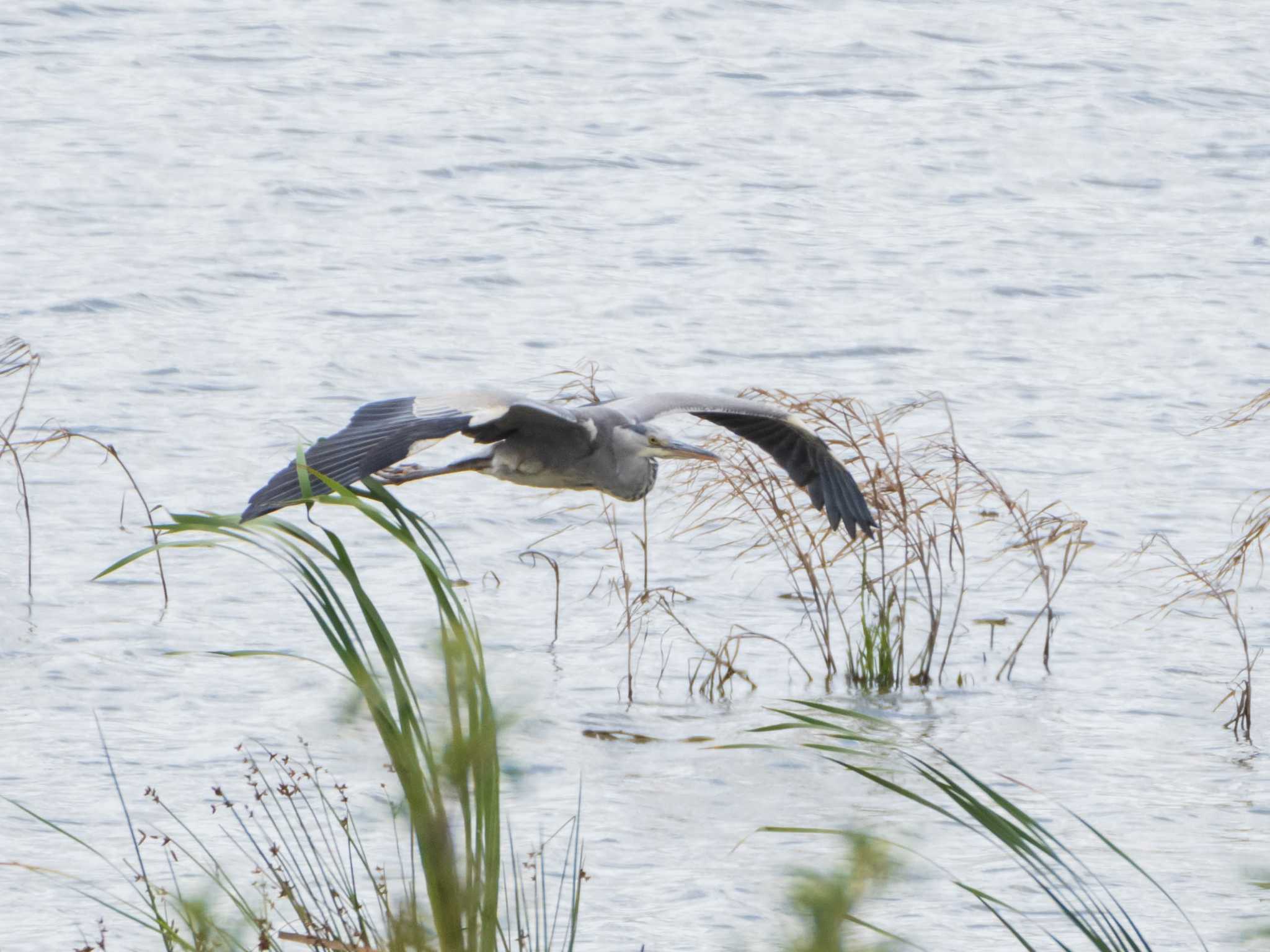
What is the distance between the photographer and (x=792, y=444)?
6.92 metres

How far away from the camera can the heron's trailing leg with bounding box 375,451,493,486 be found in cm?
565

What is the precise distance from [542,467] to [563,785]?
1622mm

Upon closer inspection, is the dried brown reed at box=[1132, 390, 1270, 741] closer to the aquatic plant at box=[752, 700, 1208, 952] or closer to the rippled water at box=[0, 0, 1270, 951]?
the rippled water at box=[0, 0, 1270, 951]

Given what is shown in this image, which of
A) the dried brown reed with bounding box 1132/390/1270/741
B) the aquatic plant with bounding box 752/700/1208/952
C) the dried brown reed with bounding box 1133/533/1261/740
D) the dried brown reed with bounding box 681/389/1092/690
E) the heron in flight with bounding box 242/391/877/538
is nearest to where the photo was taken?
the aquatic plant with bounding box 752/700/1208/952

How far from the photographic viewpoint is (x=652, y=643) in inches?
353

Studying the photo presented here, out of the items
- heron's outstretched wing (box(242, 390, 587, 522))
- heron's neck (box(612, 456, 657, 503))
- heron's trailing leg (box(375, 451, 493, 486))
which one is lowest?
heron's neck (box(612, 456, 657, 503))

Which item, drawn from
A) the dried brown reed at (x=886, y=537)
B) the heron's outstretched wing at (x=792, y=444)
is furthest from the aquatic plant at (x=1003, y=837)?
the heron's outstretched wing at (x=792, y=444)

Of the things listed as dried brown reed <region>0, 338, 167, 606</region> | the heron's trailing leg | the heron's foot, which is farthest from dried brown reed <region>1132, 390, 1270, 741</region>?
dried brown reed <region>0, 338, 167, 606</region>

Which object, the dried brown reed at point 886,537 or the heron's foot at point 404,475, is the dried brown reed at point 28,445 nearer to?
the heron's foot at point 404,475

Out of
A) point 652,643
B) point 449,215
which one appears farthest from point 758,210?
point 652,643

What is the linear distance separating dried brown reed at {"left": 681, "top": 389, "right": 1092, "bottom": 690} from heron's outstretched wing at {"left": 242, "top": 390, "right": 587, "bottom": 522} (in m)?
1.81

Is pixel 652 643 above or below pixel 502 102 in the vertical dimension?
below

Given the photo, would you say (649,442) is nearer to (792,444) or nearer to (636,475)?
(636,475)

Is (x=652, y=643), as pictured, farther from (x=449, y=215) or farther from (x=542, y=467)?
(x=449, y=215)
